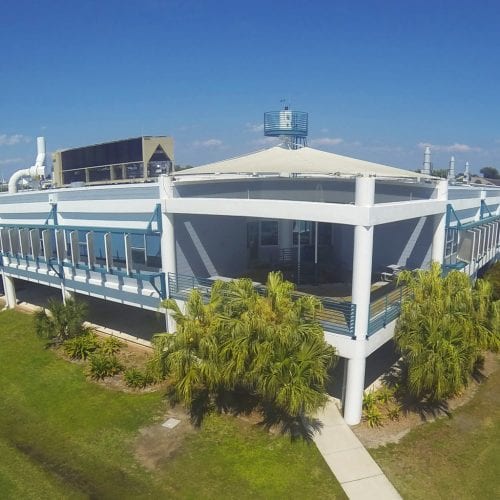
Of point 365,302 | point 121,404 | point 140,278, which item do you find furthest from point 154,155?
point 365,302

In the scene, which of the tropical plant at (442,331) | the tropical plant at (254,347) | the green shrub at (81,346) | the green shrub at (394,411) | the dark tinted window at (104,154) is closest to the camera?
the tropical plant at (254,347)

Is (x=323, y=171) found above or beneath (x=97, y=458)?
above

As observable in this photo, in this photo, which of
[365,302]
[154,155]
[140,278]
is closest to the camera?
[365,302]

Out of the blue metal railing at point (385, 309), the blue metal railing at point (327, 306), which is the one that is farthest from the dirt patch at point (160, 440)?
the blue metal railing at point (385, 309)

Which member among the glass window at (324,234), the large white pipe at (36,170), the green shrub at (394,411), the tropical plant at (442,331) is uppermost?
the large white pipe at (36,170)

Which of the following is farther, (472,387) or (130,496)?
(472,387)

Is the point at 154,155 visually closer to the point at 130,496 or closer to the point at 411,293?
the point at 411,293

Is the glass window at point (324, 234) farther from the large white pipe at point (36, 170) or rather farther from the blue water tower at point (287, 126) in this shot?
the large white pipe at point (36, 170)
